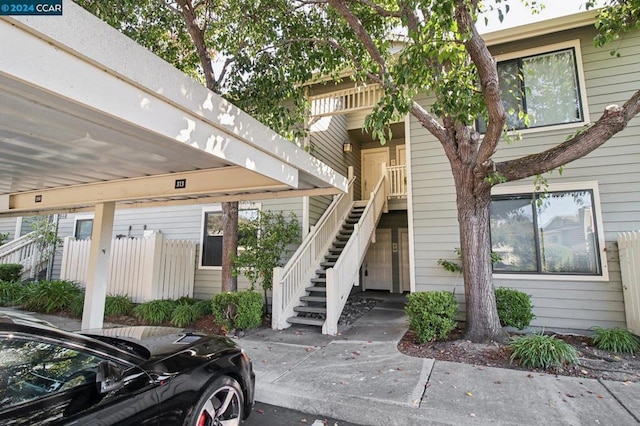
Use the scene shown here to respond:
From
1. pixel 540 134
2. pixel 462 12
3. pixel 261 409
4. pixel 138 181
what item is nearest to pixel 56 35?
pixel 138 181

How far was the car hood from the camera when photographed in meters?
2.41

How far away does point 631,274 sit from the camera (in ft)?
17.7

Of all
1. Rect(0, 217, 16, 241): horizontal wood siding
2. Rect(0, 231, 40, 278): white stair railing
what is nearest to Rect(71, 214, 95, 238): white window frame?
Rect(0, 231, 40, 278): white stair railing

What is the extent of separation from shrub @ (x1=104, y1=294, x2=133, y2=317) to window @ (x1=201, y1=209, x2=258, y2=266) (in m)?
1.95

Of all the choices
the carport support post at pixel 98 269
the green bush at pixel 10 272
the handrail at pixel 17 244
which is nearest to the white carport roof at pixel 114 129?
the carport support post at pixel 98 269

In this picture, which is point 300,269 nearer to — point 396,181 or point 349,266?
point 349,266

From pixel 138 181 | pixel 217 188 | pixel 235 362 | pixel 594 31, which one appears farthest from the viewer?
pixel 594 31

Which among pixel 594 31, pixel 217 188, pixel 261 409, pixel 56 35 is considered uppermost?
pixel 594 31

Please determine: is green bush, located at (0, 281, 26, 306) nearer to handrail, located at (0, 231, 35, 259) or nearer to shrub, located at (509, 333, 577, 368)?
handrail, located at (0, 231, 35, 259)

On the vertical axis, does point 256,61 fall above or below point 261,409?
above

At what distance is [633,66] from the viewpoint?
20.3ft

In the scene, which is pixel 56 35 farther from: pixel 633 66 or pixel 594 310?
pixel 633 66

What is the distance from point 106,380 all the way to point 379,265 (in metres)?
10.2

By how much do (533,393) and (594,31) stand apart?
22.7ft
